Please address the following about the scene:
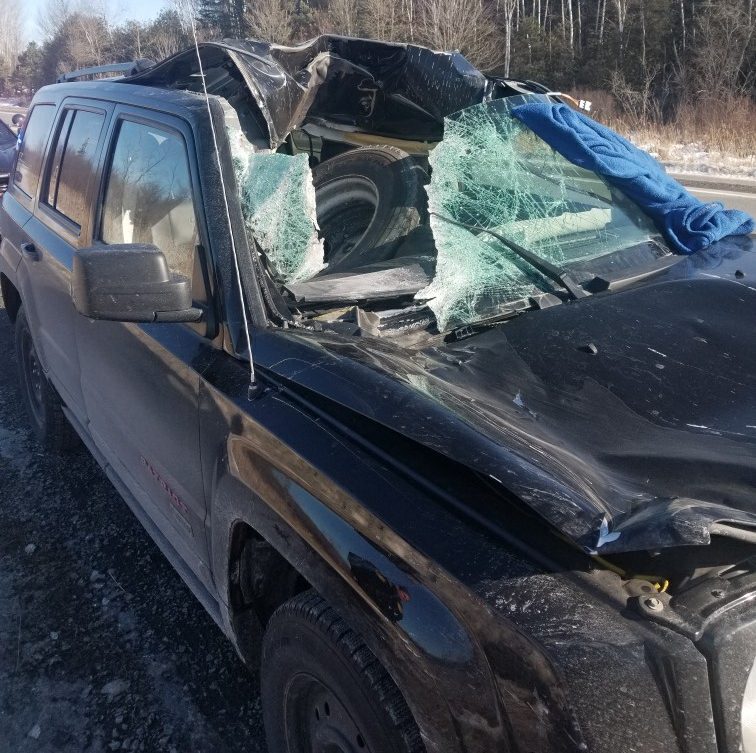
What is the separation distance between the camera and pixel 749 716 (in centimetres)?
114

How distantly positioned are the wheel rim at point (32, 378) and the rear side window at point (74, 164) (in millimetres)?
998

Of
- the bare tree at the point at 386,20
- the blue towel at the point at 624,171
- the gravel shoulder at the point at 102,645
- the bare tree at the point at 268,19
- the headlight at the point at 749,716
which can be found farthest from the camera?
the bare tree at the point at 386,20

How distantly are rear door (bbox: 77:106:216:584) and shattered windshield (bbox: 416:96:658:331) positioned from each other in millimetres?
785

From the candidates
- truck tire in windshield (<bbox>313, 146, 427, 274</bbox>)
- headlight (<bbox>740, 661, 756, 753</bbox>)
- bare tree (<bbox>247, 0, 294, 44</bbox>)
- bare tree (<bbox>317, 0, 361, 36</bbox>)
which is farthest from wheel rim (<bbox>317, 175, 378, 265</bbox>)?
bare tree (<bbox>317, 0, 361, 36</bbox>)

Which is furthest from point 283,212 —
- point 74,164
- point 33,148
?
point 33,148

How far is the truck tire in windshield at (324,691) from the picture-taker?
141cm

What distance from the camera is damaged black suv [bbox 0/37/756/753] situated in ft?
3.98

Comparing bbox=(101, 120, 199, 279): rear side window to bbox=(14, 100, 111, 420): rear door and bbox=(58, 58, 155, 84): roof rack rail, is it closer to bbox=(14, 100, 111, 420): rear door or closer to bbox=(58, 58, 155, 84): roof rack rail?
bbox=(14, 100, 111, 420): rear door

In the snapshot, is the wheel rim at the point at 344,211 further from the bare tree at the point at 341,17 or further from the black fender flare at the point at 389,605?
the bare tree at the point at 341,17

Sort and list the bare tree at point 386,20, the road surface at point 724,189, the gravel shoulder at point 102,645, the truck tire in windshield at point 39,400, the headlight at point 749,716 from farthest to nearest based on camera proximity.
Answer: the bare tree at point 386,20 → the road surface at point 724,189 → the truck tire in windshield at point 39,400 → the gravel shoulder at point 102,645 → the headlight at point 749,716

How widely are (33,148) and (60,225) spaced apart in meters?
0.98

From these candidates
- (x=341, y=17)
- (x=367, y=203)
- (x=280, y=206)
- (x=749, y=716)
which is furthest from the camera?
(x=341, y=17)

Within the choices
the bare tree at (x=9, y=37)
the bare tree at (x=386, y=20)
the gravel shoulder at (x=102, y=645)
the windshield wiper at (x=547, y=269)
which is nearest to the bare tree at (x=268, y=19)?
the bare tree at (x=386, y=20)

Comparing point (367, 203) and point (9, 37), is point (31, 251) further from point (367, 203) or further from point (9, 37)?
point (9, 37)
